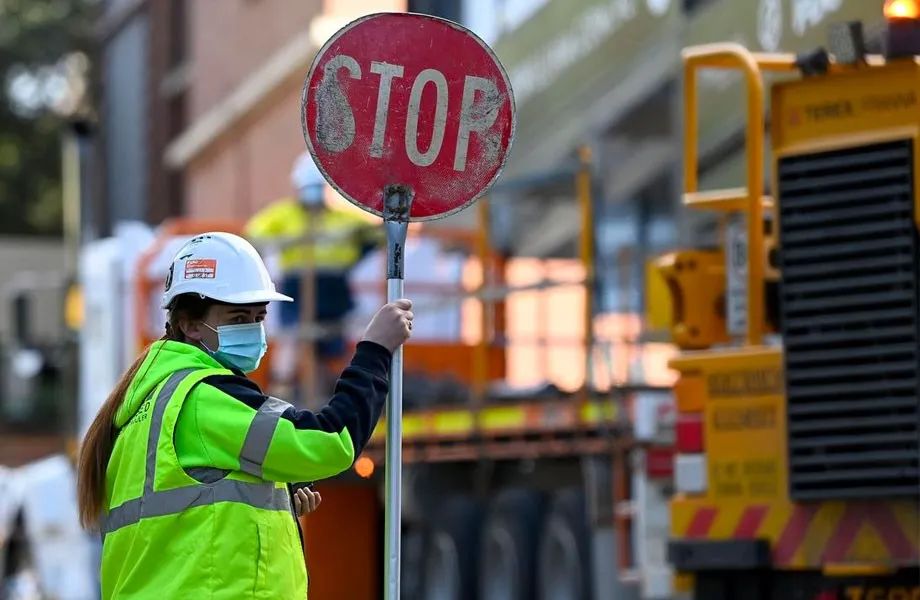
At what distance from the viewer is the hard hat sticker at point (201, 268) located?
5.51 metres

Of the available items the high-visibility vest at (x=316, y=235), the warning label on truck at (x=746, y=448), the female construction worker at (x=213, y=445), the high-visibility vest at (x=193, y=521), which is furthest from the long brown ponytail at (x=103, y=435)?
the high-visibility vest at (x=316, y=235)

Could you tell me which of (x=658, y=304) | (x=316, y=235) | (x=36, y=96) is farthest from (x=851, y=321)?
(x=36, y=96)

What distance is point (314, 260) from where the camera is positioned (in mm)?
14945

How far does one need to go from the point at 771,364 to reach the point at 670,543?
1.03m

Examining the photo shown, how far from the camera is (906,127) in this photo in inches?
332

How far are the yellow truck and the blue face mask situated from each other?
3.44 m

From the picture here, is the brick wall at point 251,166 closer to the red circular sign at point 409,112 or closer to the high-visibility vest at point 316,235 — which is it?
the high-visibility vest at point 316,235

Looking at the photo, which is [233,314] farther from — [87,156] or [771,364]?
[87,156]

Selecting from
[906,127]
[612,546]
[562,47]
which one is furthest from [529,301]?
[906,127]


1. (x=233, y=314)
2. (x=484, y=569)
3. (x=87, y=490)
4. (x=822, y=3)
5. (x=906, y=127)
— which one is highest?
(x=822, y=3)

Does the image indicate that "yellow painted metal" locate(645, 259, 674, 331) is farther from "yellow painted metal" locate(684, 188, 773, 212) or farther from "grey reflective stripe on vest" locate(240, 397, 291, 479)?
"grey reflective stripe on vest" locate(240, 397, 291, 479)

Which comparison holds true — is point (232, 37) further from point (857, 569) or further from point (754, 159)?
point (857, 569)

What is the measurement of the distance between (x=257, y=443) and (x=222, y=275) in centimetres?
48

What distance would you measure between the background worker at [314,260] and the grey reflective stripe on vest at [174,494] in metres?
9.16
